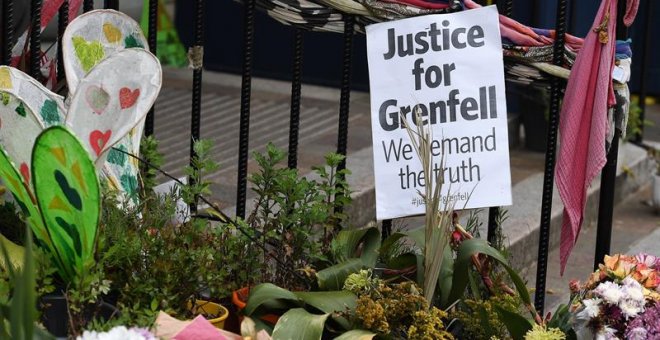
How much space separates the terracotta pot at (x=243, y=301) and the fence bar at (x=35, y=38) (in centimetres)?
89

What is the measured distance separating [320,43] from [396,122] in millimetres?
4258

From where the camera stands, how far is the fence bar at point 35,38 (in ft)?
10.4

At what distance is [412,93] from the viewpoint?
3.12m

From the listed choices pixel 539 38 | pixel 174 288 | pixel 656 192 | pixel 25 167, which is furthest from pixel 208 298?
pixel 656 192

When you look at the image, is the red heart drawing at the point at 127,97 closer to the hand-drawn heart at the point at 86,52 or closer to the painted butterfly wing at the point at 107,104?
the painted butterfly wing at the point at 107,104

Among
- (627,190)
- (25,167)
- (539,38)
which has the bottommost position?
(627,190)

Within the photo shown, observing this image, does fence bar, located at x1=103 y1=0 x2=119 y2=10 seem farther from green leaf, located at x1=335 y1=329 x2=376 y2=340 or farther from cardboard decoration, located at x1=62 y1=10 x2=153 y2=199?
green leaf, located at x1=335 y1=329 x2=376 y2=340

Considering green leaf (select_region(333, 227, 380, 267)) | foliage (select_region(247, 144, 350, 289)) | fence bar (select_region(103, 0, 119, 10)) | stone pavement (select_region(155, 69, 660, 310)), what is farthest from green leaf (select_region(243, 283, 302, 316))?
stone pavement (select_region(155, 69, 660, 310))

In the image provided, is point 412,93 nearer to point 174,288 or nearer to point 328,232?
point 328,232

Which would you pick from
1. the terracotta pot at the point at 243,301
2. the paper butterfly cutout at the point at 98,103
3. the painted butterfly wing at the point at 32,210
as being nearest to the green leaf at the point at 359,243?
the terracotta pot at the point at 243,301

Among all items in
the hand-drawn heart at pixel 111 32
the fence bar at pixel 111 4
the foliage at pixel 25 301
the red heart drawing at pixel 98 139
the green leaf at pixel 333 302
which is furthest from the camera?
the fence bar at pixel 111 4

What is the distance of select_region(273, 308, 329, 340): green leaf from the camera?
2689 mm

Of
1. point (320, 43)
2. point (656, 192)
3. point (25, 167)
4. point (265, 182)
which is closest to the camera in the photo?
point (25, 167)

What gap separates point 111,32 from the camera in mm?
3057
